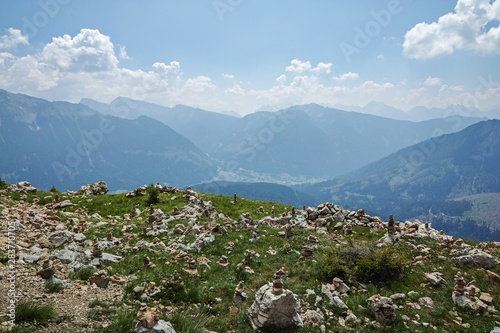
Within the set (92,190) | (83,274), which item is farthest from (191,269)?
(92,190)

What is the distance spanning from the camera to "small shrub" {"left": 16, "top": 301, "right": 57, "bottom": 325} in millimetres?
6445

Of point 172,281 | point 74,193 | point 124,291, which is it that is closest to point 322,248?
point 172,281

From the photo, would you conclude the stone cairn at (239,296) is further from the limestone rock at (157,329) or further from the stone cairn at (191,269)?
the limestone rock at (157,329)

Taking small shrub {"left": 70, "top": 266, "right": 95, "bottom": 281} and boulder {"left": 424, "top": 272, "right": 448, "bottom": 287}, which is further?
boulder {"left": 424, "top": 272, "right": 448, "bottom": 287}

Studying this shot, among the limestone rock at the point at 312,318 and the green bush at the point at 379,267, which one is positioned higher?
the green bush at the point at 379,267

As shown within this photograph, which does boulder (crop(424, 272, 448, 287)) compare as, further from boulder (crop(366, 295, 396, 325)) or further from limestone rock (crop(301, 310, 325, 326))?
limestone rock (crop(301, 310, 325, 326))

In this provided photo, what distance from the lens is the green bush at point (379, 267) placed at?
12.8m

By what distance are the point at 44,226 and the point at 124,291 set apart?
374 inches

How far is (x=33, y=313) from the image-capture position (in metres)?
6.57

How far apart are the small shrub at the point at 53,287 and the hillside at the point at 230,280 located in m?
0.03

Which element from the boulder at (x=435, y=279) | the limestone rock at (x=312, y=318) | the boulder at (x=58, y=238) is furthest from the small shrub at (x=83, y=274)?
the boulder at (x=435, y=279)

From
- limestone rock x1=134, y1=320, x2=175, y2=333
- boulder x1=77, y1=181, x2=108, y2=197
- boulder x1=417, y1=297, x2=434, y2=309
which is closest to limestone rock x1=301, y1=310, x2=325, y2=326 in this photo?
boulder x1=417, y1=297, x2=434, y2=309

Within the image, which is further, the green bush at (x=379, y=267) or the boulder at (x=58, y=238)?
the green bush at (x=379, y=267)

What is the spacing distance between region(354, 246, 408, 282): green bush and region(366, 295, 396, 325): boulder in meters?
3.14
